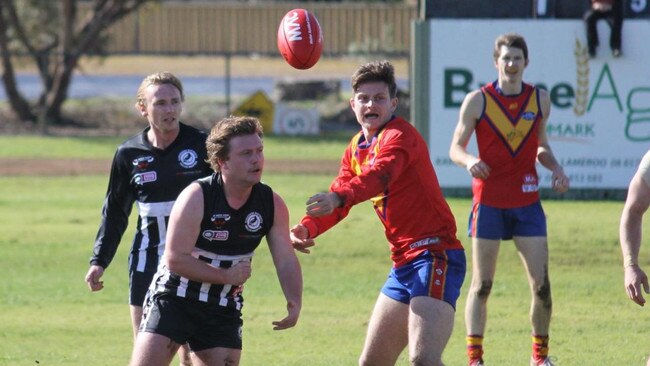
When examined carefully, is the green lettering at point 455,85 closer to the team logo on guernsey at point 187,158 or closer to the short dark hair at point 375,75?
the team logo on guernsey at point 187,158

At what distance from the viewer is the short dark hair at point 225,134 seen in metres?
6.48

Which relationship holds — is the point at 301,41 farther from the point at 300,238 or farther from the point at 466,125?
the point at 300,238

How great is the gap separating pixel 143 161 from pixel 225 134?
51.2 inches

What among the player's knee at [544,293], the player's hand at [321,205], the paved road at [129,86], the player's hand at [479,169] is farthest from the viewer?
the paved road at [129,86]

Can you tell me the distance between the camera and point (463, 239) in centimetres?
1532

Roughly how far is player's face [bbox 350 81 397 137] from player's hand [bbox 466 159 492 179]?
1.54 meters

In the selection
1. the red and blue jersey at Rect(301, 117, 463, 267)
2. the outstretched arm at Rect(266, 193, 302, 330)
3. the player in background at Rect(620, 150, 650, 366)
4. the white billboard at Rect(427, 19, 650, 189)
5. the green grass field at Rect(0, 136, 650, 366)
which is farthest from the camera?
the white billboard at Rect(427, 19, 650, 189)

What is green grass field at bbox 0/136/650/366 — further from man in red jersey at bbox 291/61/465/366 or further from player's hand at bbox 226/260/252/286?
player's hand at bbox 226/260/252/286

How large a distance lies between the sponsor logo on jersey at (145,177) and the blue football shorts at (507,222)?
2623 mm

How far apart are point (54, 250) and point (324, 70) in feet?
133

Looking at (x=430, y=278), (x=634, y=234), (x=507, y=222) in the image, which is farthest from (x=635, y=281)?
(x=507, y=222)

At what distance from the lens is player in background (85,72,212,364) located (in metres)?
7.52

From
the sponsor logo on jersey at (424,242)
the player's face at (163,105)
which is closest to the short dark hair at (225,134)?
the player's face at (163,105)

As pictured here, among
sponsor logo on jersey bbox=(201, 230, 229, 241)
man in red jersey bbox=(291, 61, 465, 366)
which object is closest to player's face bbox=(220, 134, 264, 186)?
sponsor logo on jersey bbox=(201, 230, 229, 241)
